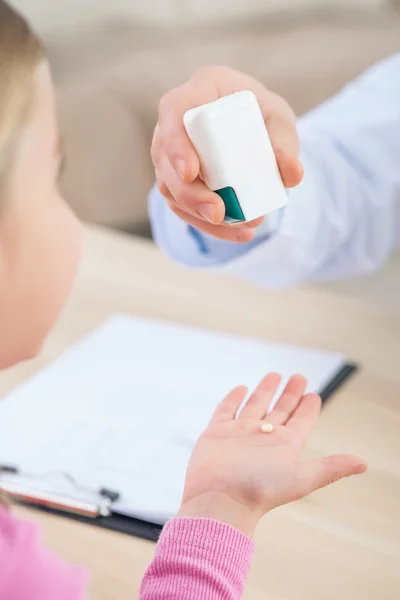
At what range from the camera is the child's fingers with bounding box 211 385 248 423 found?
1.65 ft

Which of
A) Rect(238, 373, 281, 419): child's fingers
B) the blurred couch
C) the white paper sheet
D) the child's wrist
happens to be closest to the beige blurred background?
the blurred couch

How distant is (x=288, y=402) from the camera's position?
1.65ft

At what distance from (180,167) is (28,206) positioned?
0.28ft

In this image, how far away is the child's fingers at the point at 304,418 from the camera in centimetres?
47

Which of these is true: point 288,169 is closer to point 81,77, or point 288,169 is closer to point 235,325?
point 235,325

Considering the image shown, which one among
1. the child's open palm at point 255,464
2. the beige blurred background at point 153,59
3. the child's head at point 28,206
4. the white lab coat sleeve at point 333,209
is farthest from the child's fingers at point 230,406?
the beige blurred background at point 153,59

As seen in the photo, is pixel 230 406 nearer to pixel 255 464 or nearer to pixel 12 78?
pixel 255 464

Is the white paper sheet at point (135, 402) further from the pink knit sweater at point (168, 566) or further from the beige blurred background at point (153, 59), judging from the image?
the beige blurred background at point (153, 59)

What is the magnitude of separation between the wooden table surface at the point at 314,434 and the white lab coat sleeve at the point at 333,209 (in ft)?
0.16

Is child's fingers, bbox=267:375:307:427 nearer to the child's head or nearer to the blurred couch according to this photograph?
the child's head

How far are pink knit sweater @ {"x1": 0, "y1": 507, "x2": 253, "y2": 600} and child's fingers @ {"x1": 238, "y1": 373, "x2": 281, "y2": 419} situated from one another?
0.30 ft

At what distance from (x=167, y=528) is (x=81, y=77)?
132 cm

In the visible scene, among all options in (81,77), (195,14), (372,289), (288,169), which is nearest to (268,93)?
(288,169)

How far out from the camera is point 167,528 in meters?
0.43
